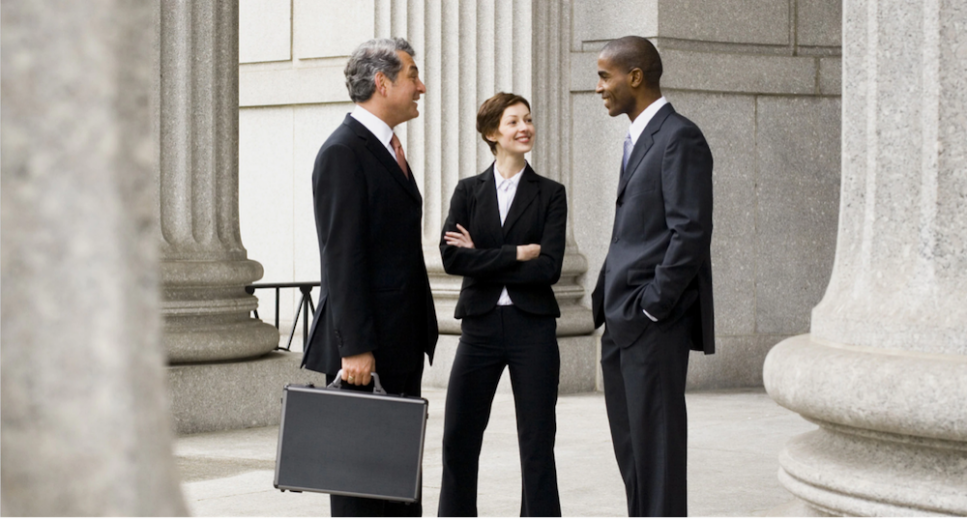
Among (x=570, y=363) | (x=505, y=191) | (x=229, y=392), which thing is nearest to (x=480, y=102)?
(x=570, y=363)

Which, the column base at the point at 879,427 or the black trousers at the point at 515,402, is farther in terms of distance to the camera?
the black trousers at the point at 515,402

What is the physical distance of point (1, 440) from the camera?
1.18m

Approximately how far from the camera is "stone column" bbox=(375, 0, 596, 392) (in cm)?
998

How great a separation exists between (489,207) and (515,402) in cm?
84

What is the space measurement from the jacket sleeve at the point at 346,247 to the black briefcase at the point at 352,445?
8.9 inches

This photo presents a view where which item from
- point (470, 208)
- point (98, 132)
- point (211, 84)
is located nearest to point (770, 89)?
point (211, 84)

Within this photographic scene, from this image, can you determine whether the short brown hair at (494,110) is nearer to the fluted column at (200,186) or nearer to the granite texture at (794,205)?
the fluted column at (200,186)

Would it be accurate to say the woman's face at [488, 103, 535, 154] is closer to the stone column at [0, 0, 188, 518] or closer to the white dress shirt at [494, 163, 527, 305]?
the white dress shirt at [494, 163, 527, 305]

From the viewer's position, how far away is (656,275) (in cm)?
420

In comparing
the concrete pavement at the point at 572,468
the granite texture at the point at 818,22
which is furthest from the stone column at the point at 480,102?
the granite texture at the point at 818,22

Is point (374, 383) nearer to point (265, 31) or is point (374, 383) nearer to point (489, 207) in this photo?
point (489, 207)

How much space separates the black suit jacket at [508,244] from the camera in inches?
Answer: 196

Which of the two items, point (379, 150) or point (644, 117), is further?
point (644, 117)

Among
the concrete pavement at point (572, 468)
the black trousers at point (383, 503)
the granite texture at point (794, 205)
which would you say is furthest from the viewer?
the granite texture at point (794, 205)
